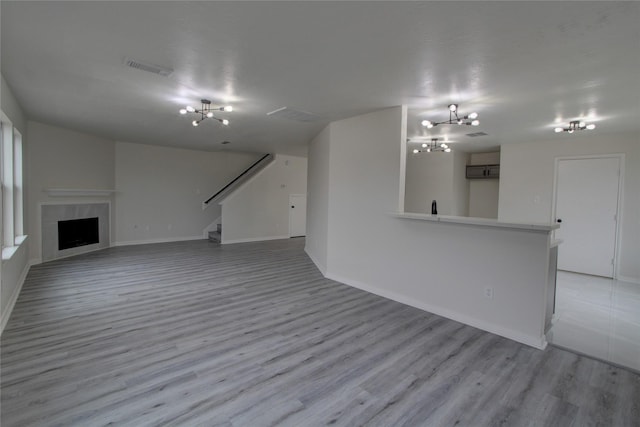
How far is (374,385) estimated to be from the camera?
227cm

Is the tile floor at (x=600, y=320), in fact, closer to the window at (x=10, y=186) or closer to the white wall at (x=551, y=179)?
the white wall at (x=551, y=179)

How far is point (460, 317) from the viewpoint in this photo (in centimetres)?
347

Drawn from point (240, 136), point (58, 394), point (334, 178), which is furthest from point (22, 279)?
point (334, 178)

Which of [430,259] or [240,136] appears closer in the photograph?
[430,259]

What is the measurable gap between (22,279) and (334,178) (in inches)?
193

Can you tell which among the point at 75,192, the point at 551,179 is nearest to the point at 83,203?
the point at 75,192

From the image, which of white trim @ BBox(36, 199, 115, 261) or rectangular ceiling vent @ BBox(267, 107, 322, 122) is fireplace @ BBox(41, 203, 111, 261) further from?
A: rectangular ceiling vent @ BBox(267, 107, 322, 122)

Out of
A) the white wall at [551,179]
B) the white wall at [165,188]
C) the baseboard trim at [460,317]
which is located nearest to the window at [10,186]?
the white wall at [165,188]

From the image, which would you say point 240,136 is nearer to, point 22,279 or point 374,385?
point 22,279

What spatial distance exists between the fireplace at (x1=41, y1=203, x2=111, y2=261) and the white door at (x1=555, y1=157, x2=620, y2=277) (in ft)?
31.8

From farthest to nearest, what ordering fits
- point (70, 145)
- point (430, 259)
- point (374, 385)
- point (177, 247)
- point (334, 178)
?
point (177, 247) → point (70, 145) → point (334, 178) → point (430, 259) → point (374, 385)

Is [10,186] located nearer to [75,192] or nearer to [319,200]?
[75,192]

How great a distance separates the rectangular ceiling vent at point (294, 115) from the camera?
4.38m

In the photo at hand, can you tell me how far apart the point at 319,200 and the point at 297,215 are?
3.81m
